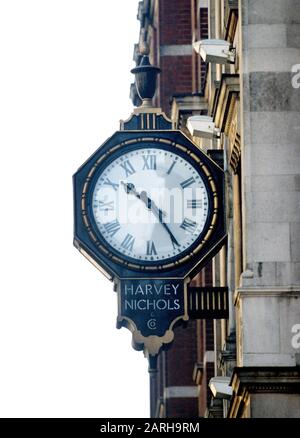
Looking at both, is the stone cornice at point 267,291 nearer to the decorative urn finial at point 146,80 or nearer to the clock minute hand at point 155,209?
the clock minute hand at point 155,209

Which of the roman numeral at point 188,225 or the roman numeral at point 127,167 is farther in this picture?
the roman numeral at point 127,167

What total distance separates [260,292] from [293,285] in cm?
44

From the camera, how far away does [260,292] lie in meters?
36.1

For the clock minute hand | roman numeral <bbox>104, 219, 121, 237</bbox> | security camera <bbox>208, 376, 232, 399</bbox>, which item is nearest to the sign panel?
roman numeral <bbox>104, 219, 121, 237</bbox>

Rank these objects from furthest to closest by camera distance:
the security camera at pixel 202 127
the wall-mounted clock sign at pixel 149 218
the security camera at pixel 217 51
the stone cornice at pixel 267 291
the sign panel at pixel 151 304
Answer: the security camera at pixel 202 127, the security camera at pixel 217 51, the wall-mounted clock sign at pixel 149 218, the sign panel at pixel 151 304, the stone cornice at pixel 267 291

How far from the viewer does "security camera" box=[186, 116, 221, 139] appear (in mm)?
42281

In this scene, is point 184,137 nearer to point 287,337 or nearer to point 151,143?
point 151,143

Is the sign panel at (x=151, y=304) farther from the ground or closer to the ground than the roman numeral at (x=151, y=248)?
closer to the ground

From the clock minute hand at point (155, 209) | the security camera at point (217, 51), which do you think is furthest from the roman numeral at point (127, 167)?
the security camera at point (217, 51)

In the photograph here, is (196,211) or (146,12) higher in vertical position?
(146,12)

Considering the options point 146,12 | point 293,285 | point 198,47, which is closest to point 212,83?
point 198,47

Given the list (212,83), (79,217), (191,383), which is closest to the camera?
(79,217)

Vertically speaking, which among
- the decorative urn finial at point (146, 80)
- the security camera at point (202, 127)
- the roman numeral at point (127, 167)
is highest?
Result: the decorative urn finial at point (146, 80)

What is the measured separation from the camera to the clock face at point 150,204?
39.2m
